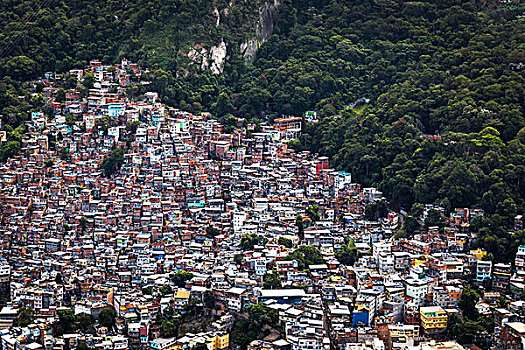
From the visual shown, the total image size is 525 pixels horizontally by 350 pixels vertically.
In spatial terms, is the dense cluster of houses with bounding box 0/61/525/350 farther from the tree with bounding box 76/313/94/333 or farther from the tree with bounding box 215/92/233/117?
the tree with bounding box 215/92/233/117

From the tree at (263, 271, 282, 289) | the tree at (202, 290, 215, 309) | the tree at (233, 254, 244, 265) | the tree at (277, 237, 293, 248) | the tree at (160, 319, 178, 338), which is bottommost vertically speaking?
the tree at (160, 319, 178, 338)

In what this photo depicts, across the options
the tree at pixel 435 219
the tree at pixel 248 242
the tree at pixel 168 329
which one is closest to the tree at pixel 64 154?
the tree at pixel 248 242

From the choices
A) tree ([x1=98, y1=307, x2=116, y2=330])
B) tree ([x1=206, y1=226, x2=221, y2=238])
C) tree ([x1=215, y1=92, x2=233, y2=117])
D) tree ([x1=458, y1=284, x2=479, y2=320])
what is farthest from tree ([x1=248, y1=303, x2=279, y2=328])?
tree ([x1=215, y1=92, x2=233, y2=117])

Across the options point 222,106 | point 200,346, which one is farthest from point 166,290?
point 222,106

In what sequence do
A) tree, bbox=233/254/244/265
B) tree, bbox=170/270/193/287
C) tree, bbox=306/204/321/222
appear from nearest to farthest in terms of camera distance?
tree, bbox=170/270/193/287 → tree, bbox=233/254/244/265 → tree, bbox=306/204/321/222

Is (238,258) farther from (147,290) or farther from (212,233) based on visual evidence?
(147,290)

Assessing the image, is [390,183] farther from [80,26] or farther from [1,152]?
[80,26]

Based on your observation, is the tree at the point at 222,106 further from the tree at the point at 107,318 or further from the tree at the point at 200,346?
the tree at the point at 200,346
